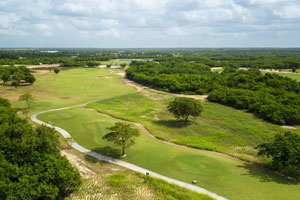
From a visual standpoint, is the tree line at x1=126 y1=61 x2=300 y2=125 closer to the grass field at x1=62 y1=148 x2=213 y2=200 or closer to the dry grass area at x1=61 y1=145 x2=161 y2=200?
the grass field at x1=62 y1=148 x2=213 y2=200

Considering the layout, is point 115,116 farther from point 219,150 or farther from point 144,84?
point 144,84

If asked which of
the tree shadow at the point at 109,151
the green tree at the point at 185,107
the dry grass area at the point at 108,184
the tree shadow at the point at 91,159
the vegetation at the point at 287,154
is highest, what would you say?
the green tree at the point at 185,107

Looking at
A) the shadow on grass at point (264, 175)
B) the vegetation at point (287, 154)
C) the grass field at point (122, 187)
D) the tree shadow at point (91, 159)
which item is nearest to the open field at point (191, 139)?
the shadow on grass at point (264, 175)

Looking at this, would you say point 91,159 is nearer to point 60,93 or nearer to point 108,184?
point 108,184

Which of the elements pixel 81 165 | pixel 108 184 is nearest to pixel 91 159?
pixel 81 165

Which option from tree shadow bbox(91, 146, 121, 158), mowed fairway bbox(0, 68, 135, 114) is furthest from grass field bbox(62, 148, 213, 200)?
mowed fairway bbox(0, 68, 135, 114)

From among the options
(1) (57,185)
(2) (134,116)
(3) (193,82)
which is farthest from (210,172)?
(3) (193,82)

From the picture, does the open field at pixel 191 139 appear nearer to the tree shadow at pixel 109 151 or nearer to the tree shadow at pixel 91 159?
the tree shadow at pixel 109 151
